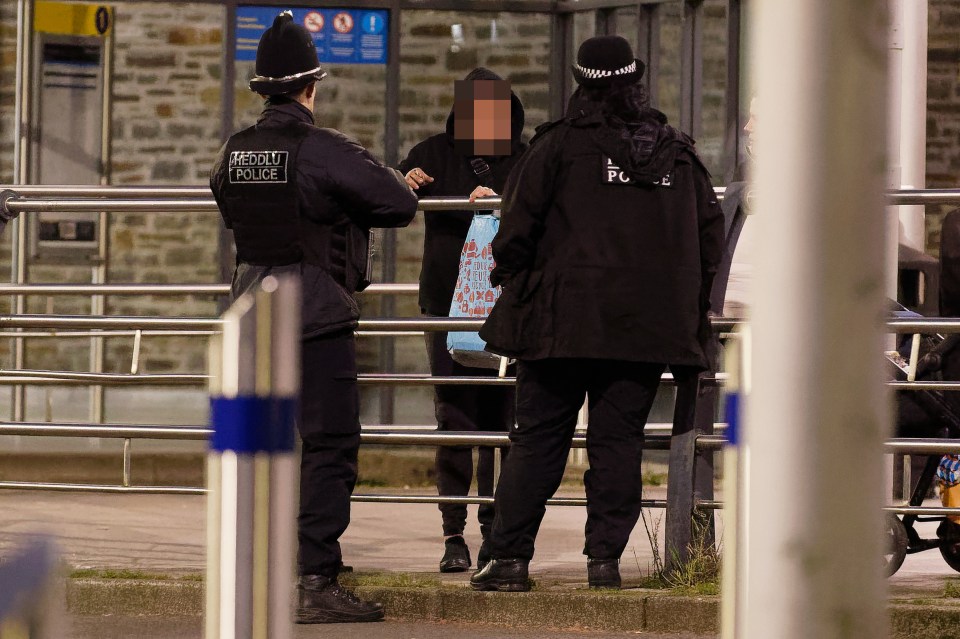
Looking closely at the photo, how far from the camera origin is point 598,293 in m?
6.00

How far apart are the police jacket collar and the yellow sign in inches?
255

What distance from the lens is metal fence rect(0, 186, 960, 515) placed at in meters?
6.48

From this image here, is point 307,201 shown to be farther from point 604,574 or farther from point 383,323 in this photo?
point 604,574

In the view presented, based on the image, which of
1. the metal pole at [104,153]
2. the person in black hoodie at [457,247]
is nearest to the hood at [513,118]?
the person in black hoodie at [457,247]

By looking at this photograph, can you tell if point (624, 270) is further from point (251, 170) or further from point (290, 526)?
point (290, 526)

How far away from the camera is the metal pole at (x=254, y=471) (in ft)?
9.50

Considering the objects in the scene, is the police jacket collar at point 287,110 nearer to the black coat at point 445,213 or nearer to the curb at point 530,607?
the black coat at point 445,213

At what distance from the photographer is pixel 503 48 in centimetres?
1227

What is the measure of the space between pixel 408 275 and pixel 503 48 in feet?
5.32

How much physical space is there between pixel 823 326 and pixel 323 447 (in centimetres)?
409

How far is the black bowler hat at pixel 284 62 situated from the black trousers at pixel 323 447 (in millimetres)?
837

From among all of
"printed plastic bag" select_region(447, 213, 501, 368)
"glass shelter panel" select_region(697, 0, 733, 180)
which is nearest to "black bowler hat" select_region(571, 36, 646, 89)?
"printed plastic bag" select_region(447, 213, 501, 368)

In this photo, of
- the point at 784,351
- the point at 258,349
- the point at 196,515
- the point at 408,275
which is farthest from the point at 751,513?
the point at 408,275

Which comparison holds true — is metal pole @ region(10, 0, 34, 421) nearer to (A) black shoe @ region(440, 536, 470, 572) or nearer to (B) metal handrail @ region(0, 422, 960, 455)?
(B) metal handrail @ region(0, 422, 960, 455)
